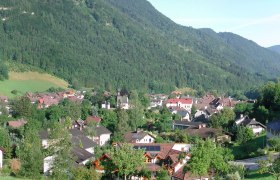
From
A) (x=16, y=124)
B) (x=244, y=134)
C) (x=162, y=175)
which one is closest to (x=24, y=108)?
(x=16, y=124)

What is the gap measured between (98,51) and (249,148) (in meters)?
117

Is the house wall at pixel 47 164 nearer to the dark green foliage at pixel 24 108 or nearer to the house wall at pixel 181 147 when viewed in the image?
the house wall at pixel 181 147

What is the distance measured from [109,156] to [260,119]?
92.0 ft

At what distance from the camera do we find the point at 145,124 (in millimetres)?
67125

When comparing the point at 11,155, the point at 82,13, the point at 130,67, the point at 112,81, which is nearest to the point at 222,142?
the point at 11,155

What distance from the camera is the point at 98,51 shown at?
159 m

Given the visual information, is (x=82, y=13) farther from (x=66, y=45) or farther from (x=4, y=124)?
(x=4, y=124)

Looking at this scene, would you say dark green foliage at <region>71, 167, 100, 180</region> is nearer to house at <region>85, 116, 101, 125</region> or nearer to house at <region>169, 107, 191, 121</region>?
house at <region>85, 116, 101, 125</region>

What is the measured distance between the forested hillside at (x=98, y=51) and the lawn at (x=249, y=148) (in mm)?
83882

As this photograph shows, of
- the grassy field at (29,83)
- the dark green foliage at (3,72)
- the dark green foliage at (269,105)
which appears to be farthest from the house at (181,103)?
the dark green foliage at (269,105)

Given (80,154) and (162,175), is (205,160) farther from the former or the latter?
(80,154)

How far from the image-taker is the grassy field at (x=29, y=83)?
111 meters

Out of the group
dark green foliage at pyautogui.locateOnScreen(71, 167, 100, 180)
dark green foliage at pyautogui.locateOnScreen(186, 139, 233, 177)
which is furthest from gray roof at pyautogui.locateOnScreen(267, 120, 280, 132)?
dark green foliage at pyautogui.locateOnScreen(71, 167, 100, 180)

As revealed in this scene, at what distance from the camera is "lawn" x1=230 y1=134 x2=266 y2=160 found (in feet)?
144
